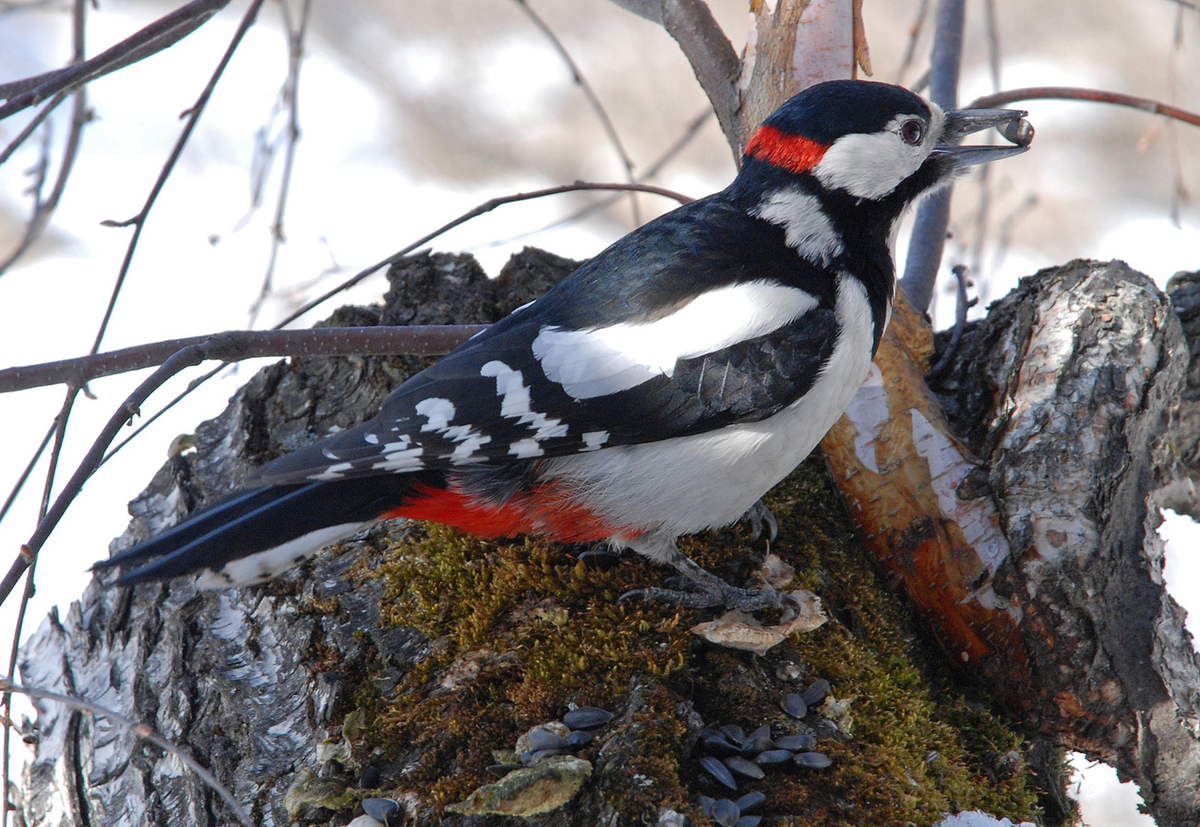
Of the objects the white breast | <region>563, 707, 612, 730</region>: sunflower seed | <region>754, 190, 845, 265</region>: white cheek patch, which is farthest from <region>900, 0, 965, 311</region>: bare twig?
<region>563, 707, 612, 730</region>: sunflower seed

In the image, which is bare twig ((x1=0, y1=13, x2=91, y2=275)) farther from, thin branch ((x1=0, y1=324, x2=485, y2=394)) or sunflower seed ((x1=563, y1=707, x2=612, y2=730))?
sunflower seed ((x1=563, y1=707, x2=612, y2=730))

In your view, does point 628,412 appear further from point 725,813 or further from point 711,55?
point 711,55

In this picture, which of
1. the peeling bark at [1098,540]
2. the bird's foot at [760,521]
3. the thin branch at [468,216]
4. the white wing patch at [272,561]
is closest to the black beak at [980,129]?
the peeling bark at [1098,540]

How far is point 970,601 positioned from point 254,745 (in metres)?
1.41

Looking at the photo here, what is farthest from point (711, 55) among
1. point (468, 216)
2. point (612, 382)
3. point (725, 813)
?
point (725, 813)

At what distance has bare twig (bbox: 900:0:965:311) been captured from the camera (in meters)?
2.74

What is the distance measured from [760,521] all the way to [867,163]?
0.82 metres

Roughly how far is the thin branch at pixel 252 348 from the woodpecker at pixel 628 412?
10 centimetres

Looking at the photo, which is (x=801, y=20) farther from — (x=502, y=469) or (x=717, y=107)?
(x=502, y=469)

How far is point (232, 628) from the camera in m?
1.93

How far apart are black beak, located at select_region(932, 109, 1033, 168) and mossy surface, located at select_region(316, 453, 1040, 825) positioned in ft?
2.98

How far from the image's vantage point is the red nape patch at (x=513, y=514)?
1860 millimetres

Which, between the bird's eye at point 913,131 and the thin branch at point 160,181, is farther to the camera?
the bird's eye at point 913,131

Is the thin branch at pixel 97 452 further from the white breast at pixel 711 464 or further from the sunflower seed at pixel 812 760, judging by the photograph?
the sunflower seed at pixel 812 760
